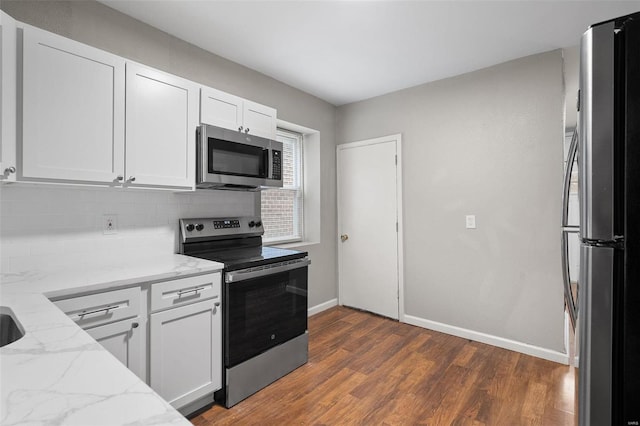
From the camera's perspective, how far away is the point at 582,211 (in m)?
0.93

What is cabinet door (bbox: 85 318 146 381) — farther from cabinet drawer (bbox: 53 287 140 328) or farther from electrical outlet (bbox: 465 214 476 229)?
electrical outlet (bbox: 465 214 476 229)

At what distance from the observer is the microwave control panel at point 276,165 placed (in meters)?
2.74

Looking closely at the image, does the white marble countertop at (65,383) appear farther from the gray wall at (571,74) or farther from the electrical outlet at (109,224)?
the gray wall at (571,74)

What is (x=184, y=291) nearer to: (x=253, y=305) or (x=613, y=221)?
(x=253, y=305)

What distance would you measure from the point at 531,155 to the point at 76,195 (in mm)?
3438

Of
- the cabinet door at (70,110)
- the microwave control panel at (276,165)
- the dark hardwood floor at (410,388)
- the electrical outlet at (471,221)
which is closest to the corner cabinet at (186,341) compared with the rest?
the dark hardwood floor at (410,388)

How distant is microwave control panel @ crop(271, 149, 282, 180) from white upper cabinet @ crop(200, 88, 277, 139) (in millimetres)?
185

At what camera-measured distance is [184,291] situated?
187 centimetres

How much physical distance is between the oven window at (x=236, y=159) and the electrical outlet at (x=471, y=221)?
1979 mm

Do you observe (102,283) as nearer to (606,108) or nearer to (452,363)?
(606,108)

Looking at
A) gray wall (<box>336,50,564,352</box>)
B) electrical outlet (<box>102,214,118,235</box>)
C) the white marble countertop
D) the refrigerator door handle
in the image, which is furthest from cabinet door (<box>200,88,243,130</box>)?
the refrigerator door handle

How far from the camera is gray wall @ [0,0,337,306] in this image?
1.97 meters

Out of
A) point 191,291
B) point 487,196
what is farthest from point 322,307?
point 191,291

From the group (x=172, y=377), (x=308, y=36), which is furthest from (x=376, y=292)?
(x=308, y=36)
